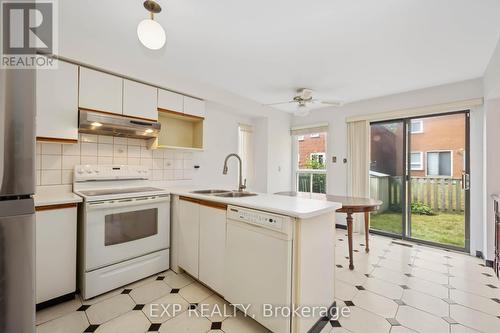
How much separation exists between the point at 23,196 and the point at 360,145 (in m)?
4.43

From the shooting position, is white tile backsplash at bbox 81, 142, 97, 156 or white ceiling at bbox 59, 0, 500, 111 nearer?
white ceiling at bbox 59, 0, 500, 111

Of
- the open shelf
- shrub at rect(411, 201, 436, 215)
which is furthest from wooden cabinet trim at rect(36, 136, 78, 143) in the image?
shrub at rect(411, 201, 436, 215)

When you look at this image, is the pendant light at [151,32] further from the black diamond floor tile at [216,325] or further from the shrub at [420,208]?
the shrub at [420,208]

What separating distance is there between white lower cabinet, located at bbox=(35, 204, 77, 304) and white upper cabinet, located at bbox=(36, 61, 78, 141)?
0.74 m

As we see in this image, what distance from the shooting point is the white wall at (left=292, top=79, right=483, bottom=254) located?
3047 mm

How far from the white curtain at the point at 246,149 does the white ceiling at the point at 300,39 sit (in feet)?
4.63

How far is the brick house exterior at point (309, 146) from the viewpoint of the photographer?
16.1 feet

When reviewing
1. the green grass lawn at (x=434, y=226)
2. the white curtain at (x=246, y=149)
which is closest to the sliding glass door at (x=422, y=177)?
the green grass lawn at (x=434, y=226)

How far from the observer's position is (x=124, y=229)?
7.14 ft

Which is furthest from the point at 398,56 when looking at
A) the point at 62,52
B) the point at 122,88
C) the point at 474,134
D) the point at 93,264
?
the point at 93,264

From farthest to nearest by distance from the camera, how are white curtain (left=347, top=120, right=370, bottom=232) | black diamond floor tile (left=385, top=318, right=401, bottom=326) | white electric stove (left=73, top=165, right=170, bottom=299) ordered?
white curtain (left=347, top=120, right=370, bottom=232) → white electric stove (left=73, top=165, right=170, bottom=299) → black diamond floor tile (left=385, top=318, right=401, bottom=326)

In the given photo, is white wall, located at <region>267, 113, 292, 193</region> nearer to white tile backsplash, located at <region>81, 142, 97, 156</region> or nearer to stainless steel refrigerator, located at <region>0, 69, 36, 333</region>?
white tile backsplash, located at <region>81, 142, 97, 156</region>

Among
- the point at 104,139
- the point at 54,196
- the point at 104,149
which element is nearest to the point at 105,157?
the point at 104,149

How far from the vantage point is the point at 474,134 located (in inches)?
121
